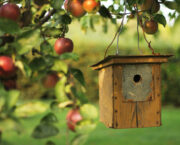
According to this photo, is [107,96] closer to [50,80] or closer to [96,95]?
[50,80]

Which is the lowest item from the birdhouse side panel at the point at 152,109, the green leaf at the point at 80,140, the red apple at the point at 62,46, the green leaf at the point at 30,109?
the birdhouse side panel at the point at 152,109

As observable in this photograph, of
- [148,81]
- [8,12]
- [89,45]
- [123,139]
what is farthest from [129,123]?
[89,45]

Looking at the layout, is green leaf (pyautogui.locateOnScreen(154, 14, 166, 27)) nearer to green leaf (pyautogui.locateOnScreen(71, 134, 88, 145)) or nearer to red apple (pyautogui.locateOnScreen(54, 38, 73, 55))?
red apple (pyautogui.locateOnScreen(54, 38, 73, 55))

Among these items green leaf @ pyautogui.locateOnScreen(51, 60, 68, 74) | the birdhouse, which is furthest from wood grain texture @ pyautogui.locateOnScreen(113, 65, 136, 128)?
green leaf @ pyautogui.locateOnScreen(51, 60, 68, 74)

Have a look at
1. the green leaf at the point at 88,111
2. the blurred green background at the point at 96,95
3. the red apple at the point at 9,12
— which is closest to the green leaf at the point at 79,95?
the green leaf at the point at 88,111

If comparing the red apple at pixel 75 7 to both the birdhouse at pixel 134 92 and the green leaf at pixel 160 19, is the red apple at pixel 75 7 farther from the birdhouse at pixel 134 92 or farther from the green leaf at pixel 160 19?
the green leaf at pixel 160 19

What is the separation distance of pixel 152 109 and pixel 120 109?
0.23m

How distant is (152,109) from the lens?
1.97 m

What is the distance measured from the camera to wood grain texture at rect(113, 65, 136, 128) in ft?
6.23

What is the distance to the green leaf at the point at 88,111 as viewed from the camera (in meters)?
0.99

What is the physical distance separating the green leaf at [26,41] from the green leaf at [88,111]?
27cm

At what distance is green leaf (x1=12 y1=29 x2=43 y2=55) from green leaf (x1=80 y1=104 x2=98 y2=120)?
0.27 meters

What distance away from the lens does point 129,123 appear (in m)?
1.91

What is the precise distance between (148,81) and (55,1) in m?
0.98
